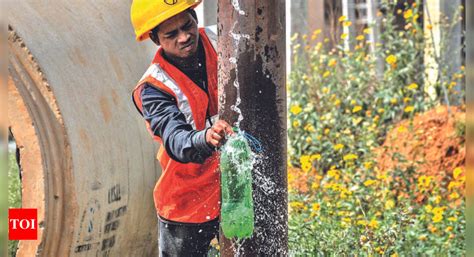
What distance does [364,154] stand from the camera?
24.0ft

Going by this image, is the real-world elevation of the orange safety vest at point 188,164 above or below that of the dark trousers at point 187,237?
above

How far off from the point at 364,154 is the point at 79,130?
8.82ft

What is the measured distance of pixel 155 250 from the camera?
590 cm

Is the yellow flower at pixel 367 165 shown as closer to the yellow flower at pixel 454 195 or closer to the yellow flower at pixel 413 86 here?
the yellow flower at pixel 454 195

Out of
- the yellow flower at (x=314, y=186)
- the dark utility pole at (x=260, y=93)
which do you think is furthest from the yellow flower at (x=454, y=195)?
the dark utility pole at (x=260, y=93)

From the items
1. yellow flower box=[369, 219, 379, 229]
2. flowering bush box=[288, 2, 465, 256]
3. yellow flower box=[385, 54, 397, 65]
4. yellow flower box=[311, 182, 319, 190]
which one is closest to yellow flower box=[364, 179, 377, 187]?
Answer: flowering bush box=[288, 2, 465, 256]

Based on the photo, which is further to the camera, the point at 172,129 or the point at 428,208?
the point at 428,208

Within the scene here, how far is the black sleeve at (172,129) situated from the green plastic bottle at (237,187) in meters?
0.12

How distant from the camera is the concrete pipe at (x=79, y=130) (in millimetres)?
5004

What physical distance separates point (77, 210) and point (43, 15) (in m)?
0.94

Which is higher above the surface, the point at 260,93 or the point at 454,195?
the point at 260,93

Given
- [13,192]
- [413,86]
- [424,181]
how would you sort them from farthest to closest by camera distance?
[413,86]
[13,192]
[424,181]

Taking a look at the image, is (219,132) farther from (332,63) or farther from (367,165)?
(332,63)

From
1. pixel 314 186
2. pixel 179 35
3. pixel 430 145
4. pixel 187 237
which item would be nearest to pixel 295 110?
pixel 430 145
